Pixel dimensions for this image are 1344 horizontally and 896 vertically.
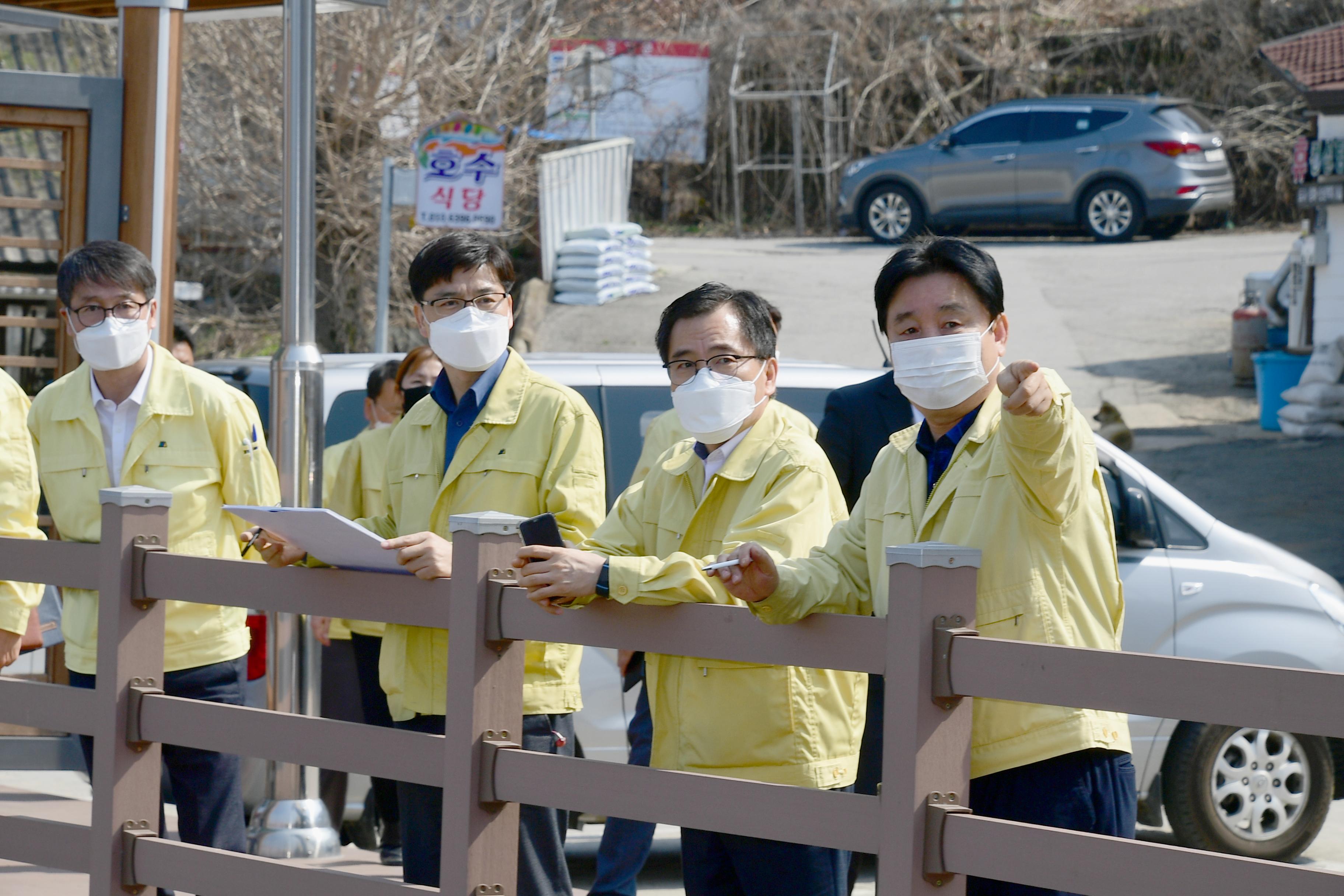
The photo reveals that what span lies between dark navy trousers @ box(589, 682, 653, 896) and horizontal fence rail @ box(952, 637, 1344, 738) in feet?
7.16

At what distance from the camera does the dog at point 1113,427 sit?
12219 mm

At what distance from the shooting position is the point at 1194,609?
570 cm

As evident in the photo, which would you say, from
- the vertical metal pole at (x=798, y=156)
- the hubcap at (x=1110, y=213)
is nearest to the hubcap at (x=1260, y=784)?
the hubcap at (x=1110, y=213)

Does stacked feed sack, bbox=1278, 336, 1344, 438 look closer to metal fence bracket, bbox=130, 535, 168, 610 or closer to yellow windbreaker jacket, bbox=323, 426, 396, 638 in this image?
yellow windbreaker jacket, bbox=323, 426, 396, 638

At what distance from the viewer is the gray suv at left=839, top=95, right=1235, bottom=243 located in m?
19.2

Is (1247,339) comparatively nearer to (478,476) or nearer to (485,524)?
(478,476)

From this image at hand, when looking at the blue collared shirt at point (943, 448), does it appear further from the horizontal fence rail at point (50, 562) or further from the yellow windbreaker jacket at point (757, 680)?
the horizontal fence rail at point (50, 562)

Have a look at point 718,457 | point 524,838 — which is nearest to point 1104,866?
point 718,457

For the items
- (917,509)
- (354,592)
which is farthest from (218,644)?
(917,509)

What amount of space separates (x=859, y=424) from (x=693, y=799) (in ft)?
6.61

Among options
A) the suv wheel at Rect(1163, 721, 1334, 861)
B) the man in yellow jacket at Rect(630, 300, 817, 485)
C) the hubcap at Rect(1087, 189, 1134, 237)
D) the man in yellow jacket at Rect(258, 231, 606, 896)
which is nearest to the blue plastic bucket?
the hubcap at Rect(1087, 189, 1134, 237)

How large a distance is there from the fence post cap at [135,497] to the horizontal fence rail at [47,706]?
416 millimetres

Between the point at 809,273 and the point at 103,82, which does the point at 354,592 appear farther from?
the point at 809,273

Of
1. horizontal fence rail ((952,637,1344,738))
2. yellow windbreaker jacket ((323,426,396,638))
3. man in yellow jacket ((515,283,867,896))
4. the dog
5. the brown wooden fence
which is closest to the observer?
horizontal fence rail ((952,637,1344,738))
